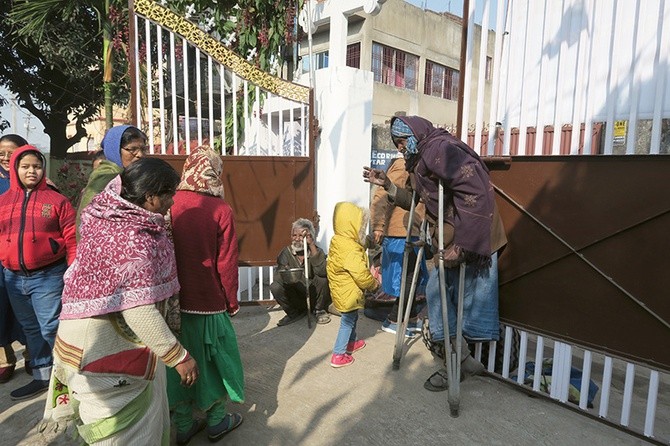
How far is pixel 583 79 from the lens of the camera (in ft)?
8.99

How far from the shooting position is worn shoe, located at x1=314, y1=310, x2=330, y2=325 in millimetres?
4543

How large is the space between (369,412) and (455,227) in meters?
1.31

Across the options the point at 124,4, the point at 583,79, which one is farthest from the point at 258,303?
the point at 124,4

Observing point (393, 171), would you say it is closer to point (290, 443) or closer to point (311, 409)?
point (311, 409)

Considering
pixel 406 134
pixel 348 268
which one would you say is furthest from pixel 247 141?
pixel 406 134

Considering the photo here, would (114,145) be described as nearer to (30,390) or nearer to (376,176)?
(376,176)

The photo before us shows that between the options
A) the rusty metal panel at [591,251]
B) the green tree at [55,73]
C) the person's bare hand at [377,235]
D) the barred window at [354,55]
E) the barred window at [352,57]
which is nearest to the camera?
the rusty metal panel at [591,251]

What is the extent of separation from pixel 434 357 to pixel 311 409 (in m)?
1.26

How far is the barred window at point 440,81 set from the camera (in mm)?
20359

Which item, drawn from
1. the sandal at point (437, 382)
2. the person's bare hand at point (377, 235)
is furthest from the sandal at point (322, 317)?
the sandal at point (437, 382)

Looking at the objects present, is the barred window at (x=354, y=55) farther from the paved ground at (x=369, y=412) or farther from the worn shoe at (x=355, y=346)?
the paved ground at (x=369, y=412)

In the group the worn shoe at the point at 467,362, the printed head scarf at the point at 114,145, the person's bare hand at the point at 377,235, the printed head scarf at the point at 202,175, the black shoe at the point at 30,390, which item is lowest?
the black shoe at the point at 30,390

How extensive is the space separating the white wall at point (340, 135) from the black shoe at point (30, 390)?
3031 millimetres

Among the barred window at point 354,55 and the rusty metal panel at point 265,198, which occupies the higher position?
the barred window at point 354,55
